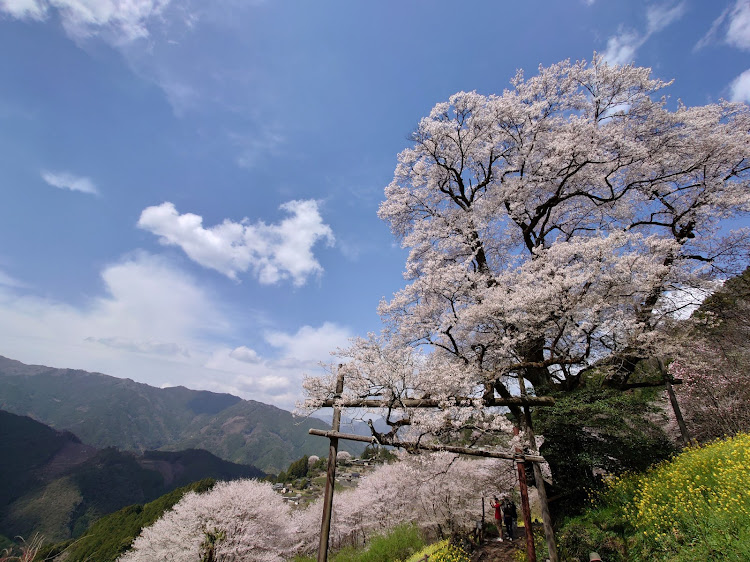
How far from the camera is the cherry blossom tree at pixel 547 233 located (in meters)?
10.1

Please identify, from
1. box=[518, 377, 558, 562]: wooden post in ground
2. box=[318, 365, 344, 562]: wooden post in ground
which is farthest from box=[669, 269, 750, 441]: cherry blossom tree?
box=[318, 365, 344, 562]: wooden post in ground

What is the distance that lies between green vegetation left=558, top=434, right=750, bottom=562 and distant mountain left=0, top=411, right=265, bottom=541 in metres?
144

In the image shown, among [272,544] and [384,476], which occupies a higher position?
[384,476]

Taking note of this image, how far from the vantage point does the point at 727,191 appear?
11812 millimetres

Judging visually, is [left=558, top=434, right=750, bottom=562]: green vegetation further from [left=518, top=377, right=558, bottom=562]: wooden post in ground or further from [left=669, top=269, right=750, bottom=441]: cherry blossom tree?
[left=669, top=269, right=750, bottom=441]: cherry blossom tree

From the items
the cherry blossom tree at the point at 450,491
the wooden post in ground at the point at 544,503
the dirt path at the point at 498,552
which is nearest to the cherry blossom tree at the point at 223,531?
the cherry blossom tree at the point at 450,491

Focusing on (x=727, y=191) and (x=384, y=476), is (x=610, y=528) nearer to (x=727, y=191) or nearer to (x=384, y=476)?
(x=727, y=191)

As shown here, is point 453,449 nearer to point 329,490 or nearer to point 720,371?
point 329,490

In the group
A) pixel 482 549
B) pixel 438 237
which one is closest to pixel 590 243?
pixel 438 237

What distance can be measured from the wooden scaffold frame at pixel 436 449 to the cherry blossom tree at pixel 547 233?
0.34 meters

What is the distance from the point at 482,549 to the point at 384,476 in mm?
16797

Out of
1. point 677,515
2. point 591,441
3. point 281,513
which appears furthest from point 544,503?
point 281,513

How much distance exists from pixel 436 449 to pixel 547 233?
1012cm

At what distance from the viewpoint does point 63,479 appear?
13175cm
